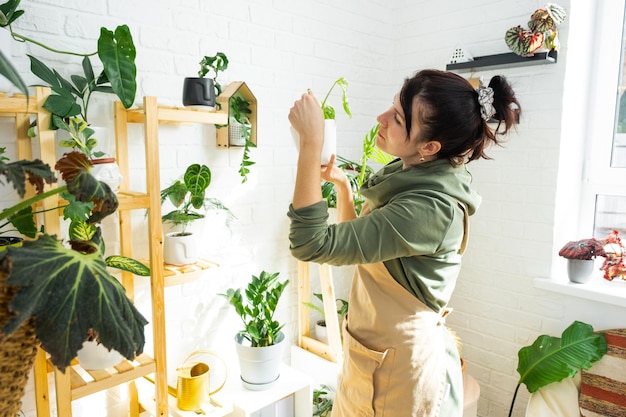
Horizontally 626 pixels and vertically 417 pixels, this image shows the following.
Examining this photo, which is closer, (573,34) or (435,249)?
(435,249)

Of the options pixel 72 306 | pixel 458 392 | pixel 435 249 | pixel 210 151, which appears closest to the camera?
pixel 72 306

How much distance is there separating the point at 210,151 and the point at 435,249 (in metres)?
1.10

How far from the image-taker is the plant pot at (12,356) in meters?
0.48

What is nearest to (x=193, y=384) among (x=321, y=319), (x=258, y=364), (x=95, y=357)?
(x=258, y=364)

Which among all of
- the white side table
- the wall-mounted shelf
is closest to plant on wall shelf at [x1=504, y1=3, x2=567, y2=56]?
the wall-mounted shelf

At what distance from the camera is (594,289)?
198 centimetres

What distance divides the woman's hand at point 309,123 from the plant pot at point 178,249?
2.51 ft

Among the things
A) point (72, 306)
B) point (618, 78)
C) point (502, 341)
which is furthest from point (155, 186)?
point (618, 78)

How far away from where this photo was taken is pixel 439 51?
245 centimetres

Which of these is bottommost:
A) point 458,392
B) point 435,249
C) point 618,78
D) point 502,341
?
point 502,341

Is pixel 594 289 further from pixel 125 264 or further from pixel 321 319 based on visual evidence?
pixel 125 264

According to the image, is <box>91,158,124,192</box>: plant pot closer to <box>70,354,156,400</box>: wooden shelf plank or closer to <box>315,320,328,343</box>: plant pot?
<box>70,354,156,400</box>: wooden shelf plank

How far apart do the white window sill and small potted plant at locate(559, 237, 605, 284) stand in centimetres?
4

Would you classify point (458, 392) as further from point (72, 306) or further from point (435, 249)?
point (72, 306)
